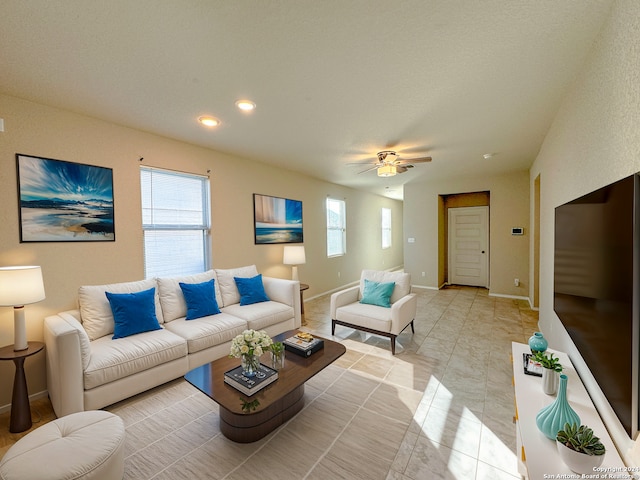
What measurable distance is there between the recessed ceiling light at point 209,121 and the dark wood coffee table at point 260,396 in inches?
91.8

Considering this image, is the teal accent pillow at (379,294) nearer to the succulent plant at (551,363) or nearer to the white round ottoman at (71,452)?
the succulent plant at (551,363)

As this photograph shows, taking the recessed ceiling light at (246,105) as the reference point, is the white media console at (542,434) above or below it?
below

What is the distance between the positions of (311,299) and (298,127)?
11.9 feet

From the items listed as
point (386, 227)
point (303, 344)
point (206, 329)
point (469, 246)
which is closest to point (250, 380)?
point (303, 344)

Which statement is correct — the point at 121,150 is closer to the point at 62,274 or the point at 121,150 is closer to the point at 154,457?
the point at 62,274

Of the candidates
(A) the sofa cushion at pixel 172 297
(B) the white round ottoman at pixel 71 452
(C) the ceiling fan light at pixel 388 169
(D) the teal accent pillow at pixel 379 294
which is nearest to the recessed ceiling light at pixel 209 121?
(A) the sofa cushion at pixel 172 297

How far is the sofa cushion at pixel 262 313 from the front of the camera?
3236mm

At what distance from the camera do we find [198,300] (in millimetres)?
3145

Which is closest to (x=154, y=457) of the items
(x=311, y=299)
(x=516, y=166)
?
(x=311, y=299)

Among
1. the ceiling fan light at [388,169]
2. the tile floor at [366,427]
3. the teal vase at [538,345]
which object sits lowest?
the tile floor at [366,427]

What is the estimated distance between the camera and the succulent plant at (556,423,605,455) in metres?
1.06

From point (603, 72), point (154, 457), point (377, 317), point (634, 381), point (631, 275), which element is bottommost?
point (154, 457)

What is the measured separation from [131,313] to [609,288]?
3.38 meters

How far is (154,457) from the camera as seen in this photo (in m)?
1.78
